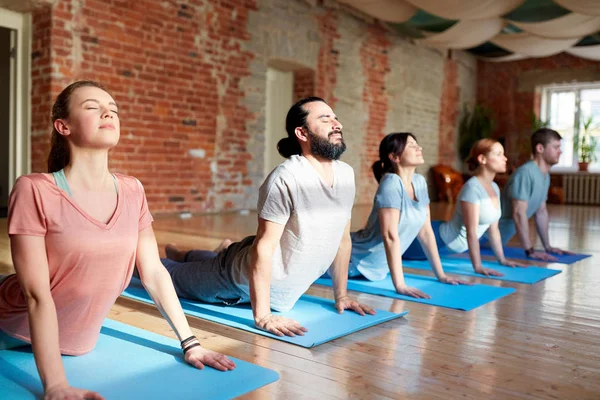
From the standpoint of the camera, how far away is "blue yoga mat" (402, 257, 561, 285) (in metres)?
3.40

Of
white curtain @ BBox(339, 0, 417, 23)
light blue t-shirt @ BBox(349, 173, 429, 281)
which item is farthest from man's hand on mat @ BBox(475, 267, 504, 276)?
white curtain @ BBox(339, 0, 417, 23)

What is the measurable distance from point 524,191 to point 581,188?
804 centimetres

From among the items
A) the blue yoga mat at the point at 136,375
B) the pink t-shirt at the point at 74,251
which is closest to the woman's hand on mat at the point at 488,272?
the blue yoga mat at the point at 136,375

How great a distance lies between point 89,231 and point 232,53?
5.94 metres

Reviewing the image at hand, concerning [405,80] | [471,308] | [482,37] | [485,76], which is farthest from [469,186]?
[485,76]

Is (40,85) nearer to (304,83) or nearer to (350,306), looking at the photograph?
(304,83)

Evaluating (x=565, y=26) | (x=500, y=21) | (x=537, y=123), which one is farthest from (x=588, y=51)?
(x=500, y=21)

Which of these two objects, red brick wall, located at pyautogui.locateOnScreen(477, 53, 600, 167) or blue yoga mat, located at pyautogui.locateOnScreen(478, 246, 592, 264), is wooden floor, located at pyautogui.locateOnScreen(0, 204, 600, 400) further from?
red brick wall, located at pyautogui.locateOnScreen(477, 53, 600, 167)

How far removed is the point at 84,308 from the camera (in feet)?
5.60

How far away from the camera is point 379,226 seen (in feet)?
10.6

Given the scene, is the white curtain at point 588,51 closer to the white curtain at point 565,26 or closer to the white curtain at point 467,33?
the white curtain at point 565,26

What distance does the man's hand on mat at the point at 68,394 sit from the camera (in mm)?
1407

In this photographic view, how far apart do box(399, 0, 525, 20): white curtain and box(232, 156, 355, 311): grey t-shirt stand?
5131 mm

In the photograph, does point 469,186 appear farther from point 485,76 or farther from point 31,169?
point 485,76
